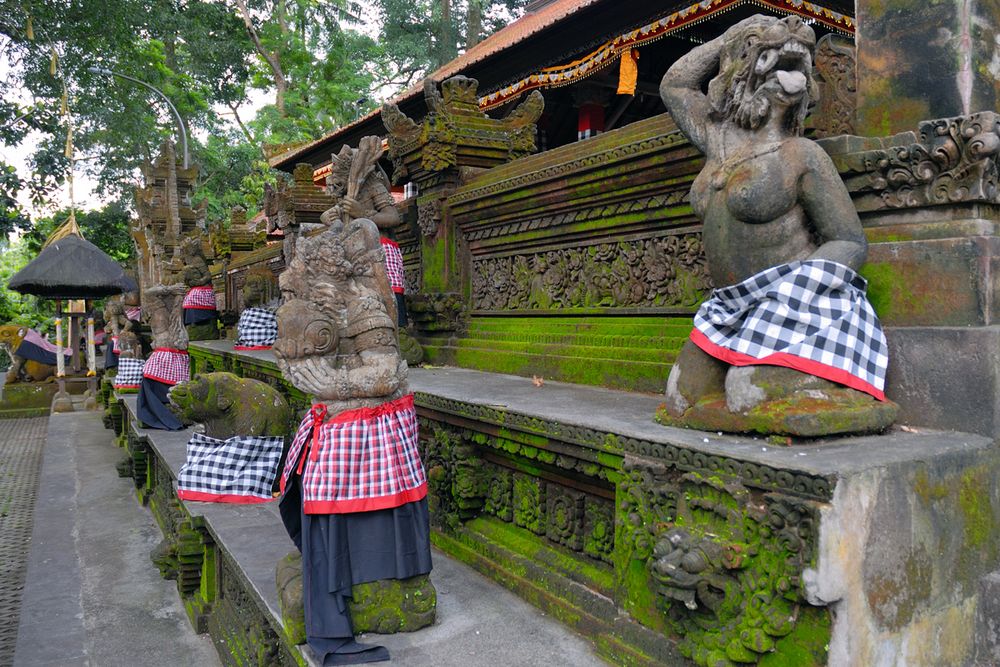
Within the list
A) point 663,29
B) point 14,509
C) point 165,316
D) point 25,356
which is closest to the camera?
point 663,29

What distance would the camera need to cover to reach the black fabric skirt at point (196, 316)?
12.9 metres

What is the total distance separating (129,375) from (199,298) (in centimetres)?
247

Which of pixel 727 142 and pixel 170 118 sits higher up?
pixel 170 118

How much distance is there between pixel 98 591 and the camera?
5602 mm

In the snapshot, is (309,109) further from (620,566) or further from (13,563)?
(620,566)

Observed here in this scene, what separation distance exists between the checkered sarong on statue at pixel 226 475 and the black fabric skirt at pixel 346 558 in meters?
2.41

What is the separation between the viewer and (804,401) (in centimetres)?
259

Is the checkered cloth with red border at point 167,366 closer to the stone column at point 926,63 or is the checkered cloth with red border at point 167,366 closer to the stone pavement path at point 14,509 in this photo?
the stone pavement path at point 14,509

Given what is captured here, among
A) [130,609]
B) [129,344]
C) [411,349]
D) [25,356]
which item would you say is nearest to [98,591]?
[130,609]

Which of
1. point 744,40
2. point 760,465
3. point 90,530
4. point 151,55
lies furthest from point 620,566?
point 151,55

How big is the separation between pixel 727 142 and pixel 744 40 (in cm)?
40

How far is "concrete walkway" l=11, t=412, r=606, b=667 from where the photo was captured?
9.89 ft

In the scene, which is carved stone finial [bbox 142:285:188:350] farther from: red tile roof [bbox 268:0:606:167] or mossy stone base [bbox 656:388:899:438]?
mossy stone base [bbox 656:388:899:438]

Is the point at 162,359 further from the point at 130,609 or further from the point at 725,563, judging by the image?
the point at 725,563
